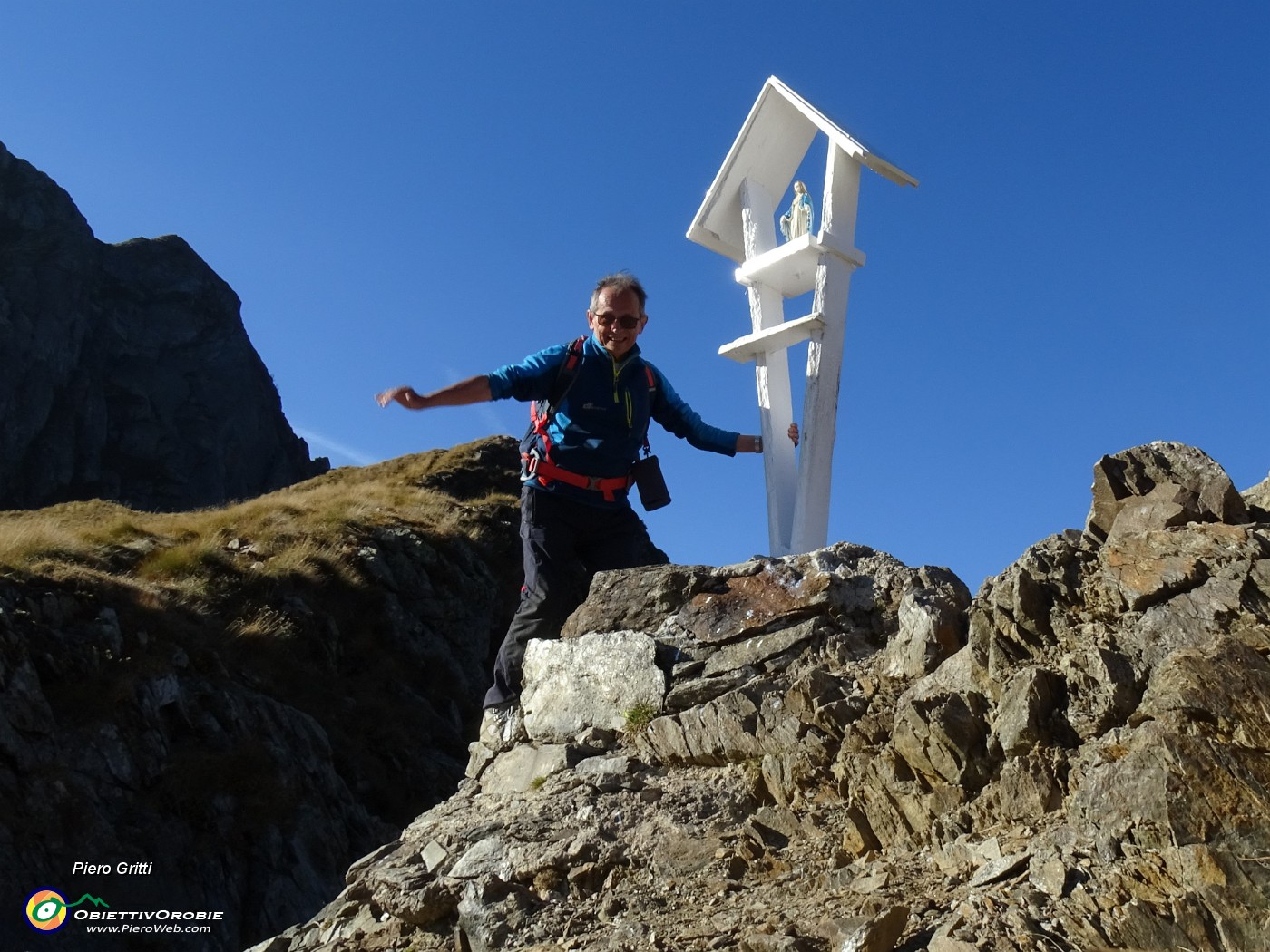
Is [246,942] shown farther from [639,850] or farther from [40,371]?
[40,371]

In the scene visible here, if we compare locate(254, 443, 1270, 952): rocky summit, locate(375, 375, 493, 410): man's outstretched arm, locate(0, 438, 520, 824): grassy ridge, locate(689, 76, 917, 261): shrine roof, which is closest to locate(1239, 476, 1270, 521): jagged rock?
locate(254, 443, 1270, 952): rocky summit

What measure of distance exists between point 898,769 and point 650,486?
2.72 metres

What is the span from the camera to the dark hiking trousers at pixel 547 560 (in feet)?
19.9

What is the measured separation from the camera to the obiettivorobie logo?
938cm

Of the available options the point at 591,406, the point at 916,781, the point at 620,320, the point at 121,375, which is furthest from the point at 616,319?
the point at 121,375

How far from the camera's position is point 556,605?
20.2 ft

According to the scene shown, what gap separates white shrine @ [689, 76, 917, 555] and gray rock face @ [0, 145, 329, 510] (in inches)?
1954

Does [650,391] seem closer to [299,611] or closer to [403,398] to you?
[403,398]

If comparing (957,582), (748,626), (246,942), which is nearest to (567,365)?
(748,626)

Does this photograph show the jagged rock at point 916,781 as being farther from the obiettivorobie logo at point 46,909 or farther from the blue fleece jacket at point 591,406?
the obiettivorobie logo at point 46,909

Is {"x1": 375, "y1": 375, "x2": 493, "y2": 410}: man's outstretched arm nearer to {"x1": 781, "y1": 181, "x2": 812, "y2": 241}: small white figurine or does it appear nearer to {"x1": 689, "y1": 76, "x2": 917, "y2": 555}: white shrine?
{"x1": 689, "y1": 76, "x2": 917, "y2": 555}: white shrine

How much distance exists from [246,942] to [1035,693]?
916 cm

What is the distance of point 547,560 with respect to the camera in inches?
240

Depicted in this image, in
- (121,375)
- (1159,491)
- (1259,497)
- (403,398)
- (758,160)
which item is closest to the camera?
(1159,491)
